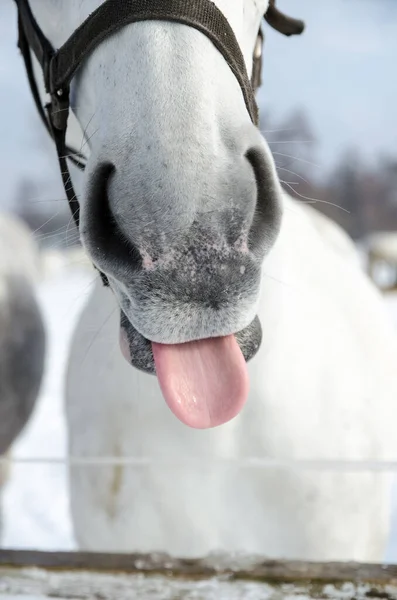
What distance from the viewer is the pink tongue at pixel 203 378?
774 mm

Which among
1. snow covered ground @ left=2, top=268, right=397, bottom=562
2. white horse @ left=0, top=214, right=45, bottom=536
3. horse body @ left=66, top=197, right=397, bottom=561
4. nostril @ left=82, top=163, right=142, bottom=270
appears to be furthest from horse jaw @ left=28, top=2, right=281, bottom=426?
white horse @ left=0, top=214, right=45, bottom=536

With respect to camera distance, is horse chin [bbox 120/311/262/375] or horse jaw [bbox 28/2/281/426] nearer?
horse jaw [bbox 28/2/281/426]

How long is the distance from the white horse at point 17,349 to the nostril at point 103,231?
4.58ft

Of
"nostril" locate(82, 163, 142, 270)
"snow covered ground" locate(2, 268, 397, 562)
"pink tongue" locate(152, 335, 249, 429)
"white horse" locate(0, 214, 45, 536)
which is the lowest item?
"snow covered ground" locate(2, 268, 397, 562)

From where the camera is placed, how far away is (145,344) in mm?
780

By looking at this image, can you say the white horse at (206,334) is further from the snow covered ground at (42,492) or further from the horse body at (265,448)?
the snow covered ground at (42,492)

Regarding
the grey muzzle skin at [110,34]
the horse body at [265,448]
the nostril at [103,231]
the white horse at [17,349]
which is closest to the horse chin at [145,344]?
the grey muzzle skin at [110,34]

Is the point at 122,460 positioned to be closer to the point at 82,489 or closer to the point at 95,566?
the point at 82,489

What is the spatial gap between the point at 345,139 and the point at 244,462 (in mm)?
17728

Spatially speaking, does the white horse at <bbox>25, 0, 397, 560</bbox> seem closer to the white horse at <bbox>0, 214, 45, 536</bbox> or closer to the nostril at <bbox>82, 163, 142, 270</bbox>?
the nostril at <bbox>82, 163, 142, 270</bbox>

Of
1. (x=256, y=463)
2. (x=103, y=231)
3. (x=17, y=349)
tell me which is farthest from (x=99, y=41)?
(x=17, y=349)

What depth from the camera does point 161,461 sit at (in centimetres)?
113

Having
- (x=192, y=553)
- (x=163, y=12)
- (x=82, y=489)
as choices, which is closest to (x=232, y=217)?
(x=163, y=12)

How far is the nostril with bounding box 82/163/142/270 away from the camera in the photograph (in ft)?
2.34
